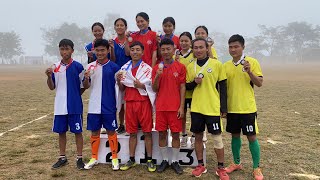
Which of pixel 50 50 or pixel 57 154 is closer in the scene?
pixel 57 154

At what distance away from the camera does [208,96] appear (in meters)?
4.55

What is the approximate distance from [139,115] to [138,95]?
1.05ft

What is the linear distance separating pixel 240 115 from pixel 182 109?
2.86 ft

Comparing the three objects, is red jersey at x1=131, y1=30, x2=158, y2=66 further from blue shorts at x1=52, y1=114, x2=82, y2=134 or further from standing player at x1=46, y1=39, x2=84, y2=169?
blue shorts at x1=52, y1=114, x2=82, y2=134

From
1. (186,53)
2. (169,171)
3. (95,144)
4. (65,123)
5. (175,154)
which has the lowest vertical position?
(169,171)

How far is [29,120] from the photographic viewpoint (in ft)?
30.0

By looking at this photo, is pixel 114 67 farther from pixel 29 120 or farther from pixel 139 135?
pixel 29 120

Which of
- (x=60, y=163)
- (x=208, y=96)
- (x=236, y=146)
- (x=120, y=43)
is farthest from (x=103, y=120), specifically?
(x=236, y=146)

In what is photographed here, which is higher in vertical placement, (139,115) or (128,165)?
(139,115)

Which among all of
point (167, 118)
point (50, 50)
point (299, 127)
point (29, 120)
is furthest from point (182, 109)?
point (50, 50)

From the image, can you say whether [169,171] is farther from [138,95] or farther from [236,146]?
[138,95]

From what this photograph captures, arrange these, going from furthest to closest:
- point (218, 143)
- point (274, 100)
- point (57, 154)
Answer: point (274, 100) < point (57, 154) < point (218, 143)

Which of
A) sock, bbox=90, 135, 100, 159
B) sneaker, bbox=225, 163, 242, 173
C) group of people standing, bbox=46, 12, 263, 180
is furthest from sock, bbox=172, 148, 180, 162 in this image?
sock, bbox=90, 135, 100, 159

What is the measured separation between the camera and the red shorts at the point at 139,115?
16.1ft
